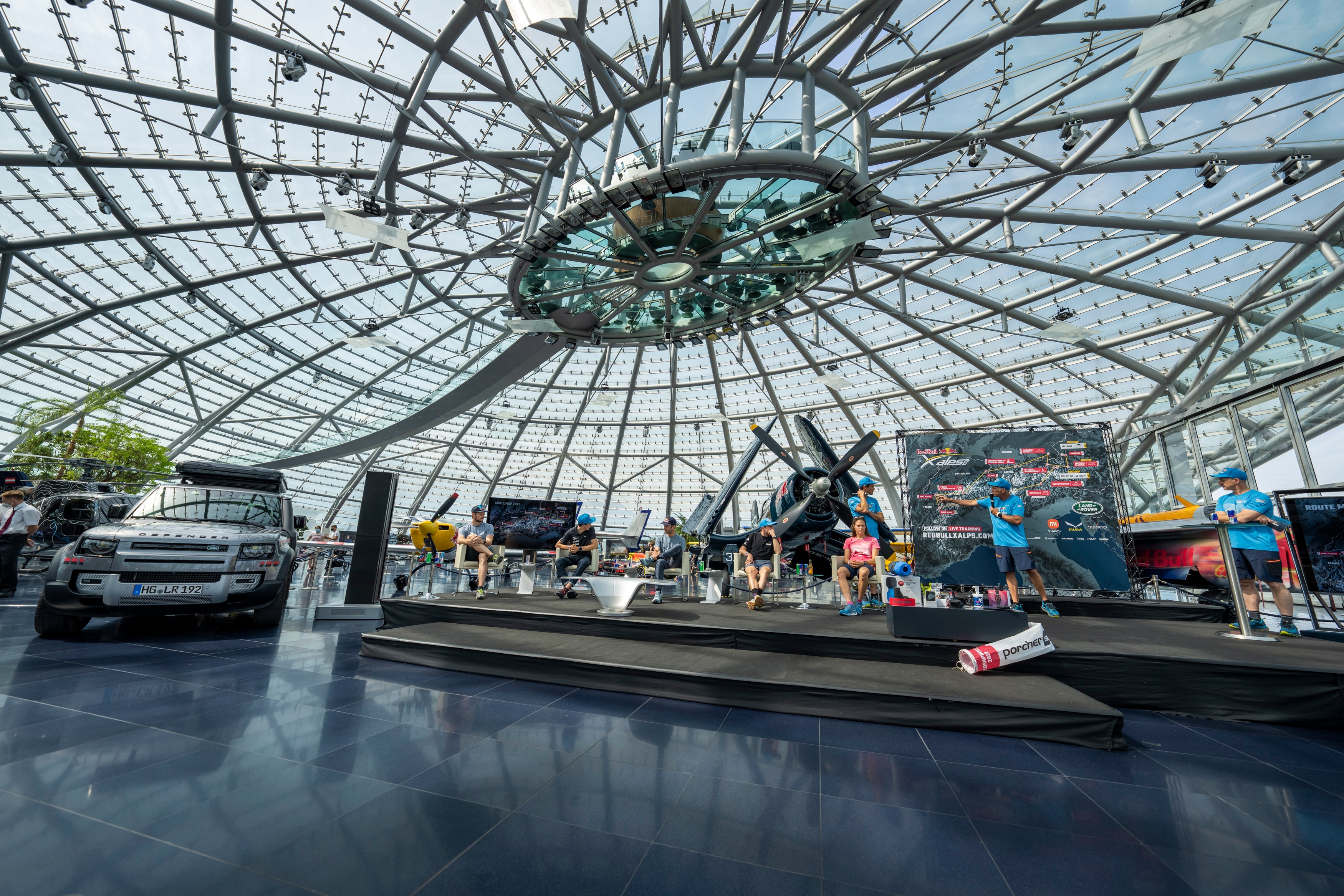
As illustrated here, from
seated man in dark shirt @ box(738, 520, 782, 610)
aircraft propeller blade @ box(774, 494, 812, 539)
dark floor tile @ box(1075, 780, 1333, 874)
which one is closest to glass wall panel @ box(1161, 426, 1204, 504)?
aircraft propeller blade @ box(774, 494, 812, 539)

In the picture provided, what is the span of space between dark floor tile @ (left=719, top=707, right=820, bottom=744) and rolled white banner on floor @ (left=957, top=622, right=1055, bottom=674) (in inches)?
85.6

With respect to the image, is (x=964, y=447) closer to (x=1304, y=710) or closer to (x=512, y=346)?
(x=1304, y=710)

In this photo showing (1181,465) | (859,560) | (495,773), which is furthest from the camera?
(1181,465)

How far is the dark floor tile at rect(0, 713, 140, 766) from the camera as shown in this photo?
3.45m

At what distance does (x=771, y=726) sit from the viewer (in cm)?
471

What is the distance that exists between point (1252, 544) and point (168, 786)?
12.3 metres

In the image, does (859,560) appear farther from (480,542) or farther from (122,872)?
(122,872)

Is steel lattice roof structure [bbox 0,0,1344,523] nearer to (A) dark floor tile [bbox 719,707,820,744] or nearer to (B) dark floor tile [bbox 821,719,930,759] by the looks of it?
(A) dark floor tile [bbox 719,707,820,744]

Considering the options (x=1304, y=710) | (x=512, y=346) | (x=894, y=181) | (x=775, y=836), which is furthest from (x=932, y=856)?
(x=512, y=346)

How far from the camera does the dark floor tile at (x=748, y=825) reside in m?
2.61

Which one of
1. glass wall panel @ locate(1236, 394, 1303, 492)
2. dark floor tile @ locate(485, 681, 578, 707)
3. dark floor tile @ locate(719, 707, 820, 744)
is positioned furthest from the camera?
glass wall panel @ locate(1236, 394, 1303, 492)

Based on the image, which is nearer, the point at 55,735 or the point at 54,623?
the point at 55,735

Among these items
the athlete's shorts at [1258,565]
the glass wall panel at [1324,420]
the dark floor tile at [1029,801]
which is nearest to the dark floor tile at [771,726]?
the dark floor tile at [1029,801]

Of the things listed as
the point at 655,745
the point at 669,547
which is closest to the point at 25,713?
the point at 655,745
